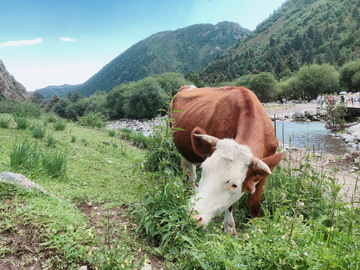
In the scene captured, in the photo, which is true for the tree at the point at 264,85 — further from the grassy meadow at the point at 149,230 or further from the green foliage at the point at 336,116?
the grassy meadow at the point at 149,230

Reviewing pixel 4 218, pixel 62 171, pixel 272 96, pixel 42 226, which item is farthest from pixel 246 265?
pixel 272 96

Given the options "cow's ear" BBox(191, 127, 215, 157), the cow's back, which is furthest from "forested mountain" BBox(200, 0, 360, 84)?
"cow's ear" BBox(191, 127, 215, 157)

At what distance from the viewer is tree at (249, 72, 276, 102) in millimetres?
51000

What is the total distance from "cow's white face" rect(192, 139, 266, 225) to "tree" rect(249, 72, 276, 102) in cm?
5372

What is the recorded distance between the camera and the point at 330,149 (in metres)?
11.9

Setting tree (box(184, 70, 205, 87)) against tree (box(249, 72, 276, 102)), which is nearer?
tree (box(249, 72, 276, 102))

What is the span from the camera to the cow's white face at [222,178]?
2.35m

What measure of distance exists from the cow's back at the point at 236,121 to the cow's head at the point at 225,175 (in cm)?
23

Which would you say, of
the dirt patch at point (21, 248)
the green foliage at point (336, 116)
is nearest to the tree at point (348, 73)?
the green foliage at point (336, 116)

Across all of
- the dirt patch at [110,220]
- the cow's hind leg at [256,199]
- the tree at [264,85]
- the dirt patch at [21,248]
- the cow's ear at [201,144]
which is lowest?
the cow's hind leg at [256,199]

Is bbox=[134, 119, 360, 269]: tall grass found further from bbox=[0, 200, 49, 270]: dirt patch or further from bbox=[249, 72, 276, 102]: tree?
bbox=[249, 72, 276, 102]: tree

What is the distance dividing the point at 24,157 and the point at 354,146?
52.2 feet

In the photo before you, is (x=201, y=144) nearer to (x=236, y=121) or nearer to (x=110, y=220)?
(x=236, y=121)

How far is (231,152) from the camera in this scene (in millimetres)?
2441
